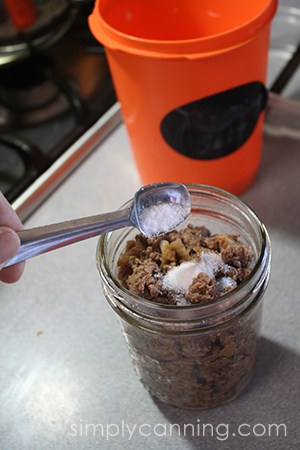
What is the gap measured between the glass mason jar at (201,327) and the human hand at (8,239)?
8 centimetres

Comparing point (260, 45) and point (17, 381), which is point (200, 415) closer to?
point (17, 381)

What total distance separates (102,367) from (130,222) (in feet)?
0.64

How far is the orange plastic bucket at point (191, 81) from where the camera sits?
1.73 ft

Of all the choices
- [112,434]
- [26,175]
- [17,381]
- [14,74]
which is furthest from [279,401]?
[14,74]

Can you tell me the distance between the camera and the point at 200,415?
1.63ft

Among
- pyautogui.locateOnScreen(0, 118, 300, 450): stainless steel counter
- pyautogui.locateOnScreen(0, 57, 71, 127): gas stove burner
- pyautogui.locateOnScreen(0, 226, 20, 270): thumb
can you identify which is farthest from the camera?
pyautogui.locateOnScreen(0, 57, 71, 127): gas stove burner

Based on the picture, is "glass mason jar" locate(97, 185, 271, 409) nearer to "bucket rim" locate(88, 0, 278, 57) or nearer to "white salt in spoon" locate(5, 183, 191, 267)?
"white salt in spoon" locate(5, 183, 191, 267)

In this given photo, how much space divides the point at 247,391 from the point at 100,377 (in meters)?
0.15

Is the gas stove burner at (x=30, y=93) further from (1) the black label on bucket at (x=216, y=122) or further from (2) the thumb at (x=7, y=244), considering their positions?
(2) the thumb at (x=7, y=244)

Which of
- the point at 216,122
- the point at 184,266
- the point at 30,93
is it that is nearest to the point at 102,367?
the point at 184,266

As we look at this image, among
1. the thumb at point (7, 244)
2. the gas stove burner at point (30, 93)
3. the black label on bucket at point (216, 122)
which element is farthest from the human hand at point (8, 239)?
the gas stove burner at point (30, 93)

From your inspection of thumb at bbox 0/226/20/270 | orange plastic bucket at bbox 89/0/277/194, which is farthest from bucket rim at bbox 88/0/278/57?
thumb at bbox 0/226/20/270

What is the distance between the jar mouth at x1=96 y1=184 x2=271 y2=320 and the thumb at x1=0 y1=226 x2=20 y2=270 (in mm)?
84

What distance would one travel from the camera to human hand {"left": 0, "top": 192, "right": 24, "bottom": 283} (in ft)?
1.22
